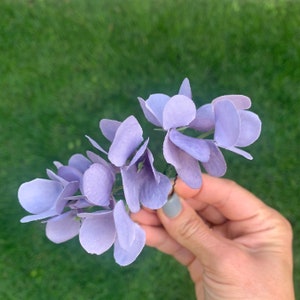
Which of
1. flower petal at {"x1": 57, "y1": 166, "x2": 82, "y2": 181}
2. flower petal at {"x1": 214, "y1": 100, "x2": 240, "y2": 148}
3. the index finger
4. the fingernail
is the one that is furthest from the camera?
the index finger

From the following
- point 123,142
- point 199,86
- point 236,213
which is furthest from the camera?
point 199,86

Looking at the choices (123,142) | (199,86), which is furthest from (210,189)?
(123,142)

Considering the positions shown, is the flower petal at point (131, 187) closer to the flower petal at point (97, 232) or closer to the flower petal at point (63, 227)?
the flower petal at point (97, 232)

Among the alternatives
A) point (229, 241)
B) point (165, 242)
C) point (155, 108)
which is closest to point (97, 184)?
point (155, 108)

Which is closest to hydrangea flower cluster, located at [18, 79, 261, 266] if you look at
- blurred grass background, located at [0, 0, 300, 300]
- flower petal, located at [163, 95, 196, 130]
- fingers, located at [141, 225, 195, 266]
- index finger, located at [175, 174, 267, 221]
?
flower petal, located at [163, 95, 196, 130]

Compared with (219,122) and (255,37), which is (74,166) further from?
(255,37)

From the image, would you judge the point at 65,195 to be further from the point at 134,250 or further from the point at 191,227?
the point at 191,227

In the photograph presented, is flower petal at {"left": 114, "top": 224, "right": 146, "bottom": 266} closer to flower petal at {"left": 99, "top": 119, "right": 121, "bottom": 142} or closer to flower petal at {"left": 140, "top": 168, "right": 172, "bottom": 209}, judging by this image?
flower petal at {"left": 140, "top": 168, "right": 172, "bottom": 209}
